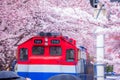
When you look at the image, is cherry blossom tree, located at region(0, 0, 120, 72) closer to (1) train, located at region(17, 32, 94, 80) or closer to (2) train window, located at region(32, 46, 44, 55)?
(1) train, located at region(17, 32, 94, 80)

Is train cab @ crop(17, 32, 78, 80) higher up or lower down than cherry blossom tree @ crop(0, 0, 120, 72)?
lower down

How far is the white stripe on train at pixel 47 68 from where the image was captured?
44.2 ft

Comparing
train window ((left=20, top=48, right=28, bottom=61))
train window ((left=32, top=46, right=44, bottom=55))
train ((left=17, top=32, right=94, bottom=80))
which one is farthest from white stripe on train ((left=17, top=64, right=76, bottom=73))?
train window ((left=32, top=46, right=44, bottom=55))

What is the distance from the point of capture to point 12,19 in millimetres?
14500

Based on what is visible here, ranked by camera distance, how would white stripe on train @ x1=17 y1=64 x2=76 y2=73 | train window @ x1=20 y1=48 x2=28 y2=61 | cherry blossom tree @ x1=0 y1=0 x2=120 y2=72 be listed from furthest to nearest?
cherry blossom tree @ x1=0 y1=0 x2=120 y2=72 → train window @ x1=20 y1=48 x2=28 y2=61 → white stripe on train @ x1=17 y1=64 x2=76 y2=73

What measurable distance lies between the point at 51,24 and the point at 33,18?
2.30ft

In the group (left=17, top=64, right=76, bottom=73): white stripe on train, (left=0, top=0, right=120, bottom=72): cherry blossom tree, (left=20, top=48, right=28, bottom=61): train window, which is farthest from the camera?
(left=0, top=0, right=120, bottom=72): cherry blossom tree

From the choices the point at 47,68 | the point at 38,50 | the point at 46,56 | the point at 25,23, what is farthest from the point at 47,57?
the point at 25,23

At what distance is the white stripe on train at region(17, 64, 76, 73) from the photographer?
13485 millimetres

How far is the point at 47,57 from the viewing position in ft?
45.1

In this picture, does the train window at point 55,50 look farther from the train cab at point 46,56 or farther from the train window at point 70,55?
the train window at point 70,55

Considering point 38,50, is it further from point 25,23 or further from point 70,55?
point 25,23

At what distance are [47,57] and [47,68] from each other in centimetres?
36

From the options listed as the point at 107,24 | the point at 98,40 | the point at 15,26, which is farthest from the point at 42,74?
the point at 107,24
